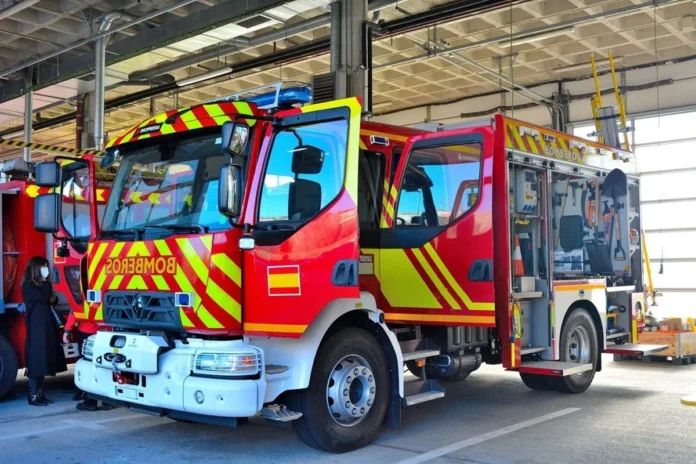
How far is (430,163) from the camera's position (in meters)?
7.21

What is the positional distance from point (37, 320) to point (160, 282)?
10.5ft

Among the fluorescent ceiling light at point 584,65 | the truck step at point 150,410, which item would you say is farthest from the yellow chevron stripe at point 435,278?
the fluorescent ceiling light at point 584,65

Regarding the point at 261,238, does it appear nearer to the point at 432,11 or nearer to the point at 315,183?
the point at 315,183

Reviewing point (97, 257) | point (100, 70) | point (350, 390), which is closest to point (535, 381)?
point (350, 390)

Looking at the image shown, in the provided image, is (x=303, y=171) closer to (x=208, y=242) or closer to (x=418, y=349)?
(x=208, y=242)

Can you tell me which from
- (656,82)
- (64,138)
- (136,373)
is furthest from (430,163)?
(64,138)

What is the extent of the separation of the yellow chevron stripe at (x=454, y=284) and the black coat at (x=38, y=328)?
4.16 metres

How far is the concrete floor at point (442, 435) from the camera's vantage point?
5.60 m

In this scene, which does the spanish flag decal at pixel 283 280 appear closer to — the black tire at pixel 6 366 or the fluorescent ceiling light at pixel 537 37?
the black tire at pixel 6 366

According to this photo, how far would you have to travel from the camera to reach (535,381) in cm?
859

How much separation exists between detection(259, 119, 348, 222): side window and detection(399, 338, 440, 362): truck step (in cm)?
187

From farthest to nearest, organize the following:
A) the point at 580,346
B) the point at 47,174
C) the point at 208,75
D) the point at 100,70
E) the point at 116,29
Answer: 1. the point at 208,75
2. the point at 100,70
3. the point at 116,29
4. the point at 580,346
5. the point at 47,174

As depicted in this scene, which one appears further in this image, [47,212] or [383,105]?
[383,105]

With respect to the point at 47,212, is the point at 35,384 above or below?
below
